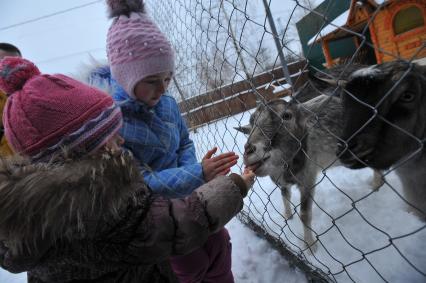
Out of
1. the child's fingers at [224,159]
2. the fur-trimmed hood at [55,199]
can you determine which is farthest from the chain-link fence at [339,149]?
the fur-trimmed hood at [55,199]

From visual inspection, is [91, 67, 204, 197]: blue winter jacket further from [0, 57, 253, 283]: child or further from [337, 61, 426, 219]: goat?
[337, 61, 426, 219]: goat

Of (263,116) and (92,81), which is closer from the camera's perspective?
(92,81)

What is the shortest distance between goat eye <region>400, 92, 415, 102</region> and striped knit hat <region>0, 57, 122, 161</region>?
1369 millimetres

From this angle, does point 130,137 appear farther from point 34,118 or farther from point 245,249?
point 245,249

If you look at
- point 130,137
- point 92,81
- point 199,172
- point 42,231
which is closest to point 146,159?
point 130,137

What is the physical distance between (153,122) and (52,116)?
0.90 meters

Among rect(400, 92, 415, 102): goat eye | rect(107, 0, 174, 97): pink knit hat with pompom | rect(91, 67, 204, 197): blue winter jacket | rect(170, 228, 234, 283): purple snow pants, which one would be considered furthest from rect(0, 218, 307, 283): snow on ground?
rect(107, 0, 174, 97): pink knit hat with pompom

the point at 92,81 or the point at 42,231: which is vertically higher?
the point at 92,81

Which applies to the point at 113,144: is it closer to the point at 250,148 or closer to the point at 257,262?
Answer: the point at 250,148

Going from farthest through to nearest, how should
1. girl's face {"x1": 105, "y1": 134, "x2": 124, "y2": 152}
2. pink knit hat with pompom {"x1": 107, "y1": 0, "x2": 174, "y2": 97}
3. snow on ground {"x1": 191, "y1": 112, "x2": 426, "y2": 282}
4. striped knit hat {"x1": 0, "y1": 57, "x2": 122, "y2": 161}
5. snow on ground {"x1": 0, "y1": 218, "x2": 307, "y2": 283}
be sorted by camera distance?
snow on ground {"x1": 0, "y1": 218, "x2": 307, "y2": 283} < pink knit hat with pompom {"x1": 107, "y1": 0, "x2": 174, "y2": 97} < snow on ground {"x1": 191, "y1": 112, "x2": 426, "y2": 282} < girl's face {"x1": 105, "y1": 134, "x2": 124, "y2": 152} < striped knit hat {"x1": 0, "y1": 57, "x2": 122, "y2": 161}

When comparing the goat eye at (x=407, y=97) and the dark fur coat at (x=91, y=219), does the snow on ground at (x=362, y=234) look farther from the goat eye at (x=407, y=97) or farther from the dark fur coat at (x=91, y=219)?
the dark fur coat at (x=91, y=219)

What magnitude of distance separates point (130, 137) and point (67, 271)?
0.90 metres

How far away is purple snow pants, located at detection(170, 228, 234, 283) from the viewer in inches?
85.2

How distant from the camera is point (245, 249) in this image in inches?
115
